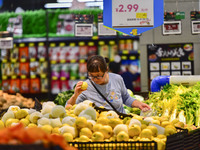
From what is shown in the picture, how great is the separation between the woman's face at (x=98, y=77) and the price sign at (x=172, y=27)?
353 centimetres

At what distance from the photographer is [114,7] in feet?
12.1

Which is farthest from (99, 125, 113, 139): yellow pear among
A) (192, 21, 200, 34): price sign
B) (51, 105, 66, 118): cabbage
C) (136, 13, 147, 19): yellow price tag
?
(192, 21, 200, 34): price sign

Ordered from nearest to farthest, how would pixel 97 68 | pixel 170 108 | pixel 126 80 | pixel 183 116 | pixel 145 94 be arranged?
pixel 97 68 < pixel 183 116 < pixel 170 108 < pixel 145 94 < pixel 126 80

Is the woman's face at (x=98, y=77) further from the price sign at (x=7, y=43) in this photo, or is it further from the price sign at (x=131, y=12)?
the price sign at (x=7, y=43)

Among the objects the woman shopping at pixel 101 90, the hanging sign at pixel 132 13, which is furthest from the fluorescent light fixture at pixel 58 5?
the woman shopping at pixel 101 90

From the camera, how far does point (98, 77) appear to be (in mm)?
3057

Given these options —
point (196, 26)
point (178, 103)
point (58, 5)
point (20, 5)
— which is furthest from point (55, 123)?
point (20, 5)

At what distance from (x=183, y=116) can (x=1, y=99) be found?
328 centimetres

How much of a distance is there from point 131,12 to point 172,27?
2.81m

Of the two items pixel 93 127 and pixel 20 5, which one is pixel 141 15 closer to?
pixel 93 127

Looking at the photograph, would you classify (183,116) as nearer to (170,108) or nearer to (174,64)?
(170,108)

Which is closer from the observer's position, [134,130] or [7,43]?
[134,130]

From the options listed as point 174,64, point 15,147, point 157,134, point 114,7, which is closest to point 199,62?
point 174,64

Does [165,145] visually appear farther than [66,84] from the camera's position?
No
